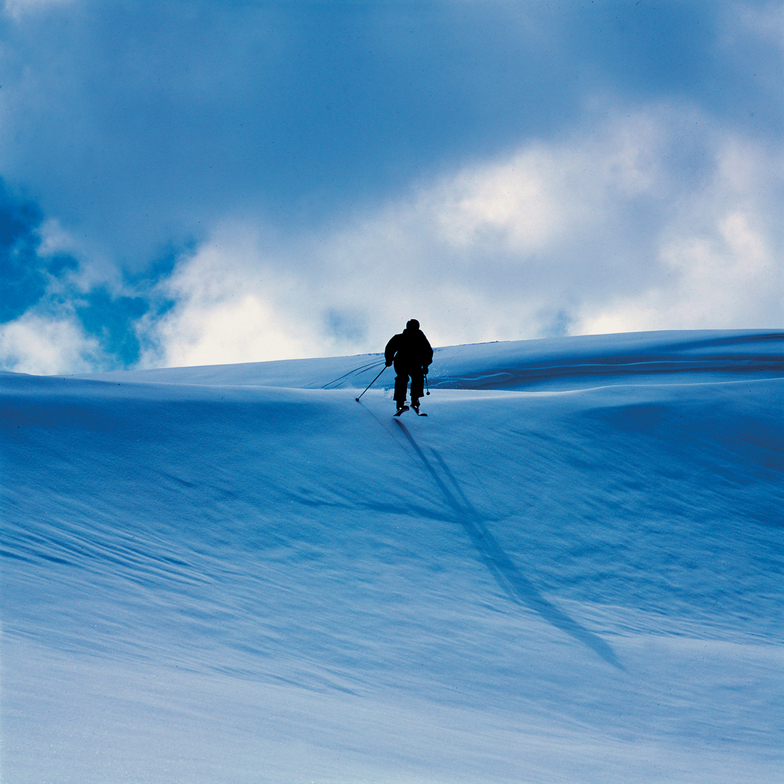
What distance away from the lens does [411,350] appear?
776cm

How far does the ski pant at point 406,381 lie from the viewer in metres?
7.84

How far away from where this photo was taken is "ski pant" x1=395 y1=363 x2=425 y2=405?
7.84 metres

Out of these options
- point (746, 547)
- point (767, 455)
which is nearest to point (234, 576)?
point (746, 547)

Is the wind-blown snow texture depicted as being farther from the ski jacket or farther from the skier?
the ski jacket

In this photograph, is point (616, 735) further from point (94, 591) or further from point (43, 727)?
point (94, 591)

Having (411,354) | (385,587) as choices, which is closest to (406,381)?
(411,354)

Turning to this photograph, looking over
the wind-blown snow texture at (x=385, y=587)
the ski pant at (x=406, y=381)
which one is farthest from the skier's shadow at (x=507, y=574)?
the ski pant at (x=406, y=381)

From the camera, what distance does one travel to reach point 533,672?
3.66 meters

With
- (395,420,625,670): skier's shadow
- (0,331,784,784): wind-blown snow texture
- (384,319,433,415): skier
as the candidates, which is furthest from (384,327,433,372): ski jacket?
(395,420,625,670): skier's shadow

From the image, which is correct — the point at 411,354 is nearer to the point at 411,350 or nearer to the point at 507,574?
the point at 411,350

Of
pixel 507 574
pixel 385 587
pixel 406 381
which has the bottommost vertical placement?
pixel 385 587

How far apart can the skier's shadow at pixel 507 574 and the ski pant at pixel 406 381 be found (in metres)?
1.56

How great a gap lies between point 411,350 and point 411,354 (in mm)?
45

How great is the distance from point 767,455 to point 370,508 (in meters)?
4.69
